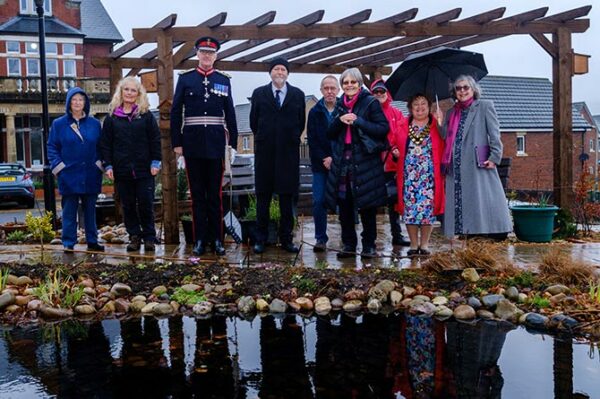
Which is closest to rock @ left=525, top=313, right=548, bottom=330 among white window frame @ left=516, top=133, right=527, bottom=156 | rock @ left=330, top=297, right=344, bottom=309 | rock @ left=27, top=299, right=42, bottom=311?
rock @ left=330, top=297, right=344, bottom=309

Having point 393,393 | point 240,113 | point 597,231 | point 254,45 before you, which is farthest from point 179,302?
point 240,113

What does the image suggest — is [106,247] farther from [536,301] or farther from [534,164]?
[534,164]

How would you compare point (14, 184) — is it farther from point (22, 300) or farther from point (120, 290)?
point (120, 290)

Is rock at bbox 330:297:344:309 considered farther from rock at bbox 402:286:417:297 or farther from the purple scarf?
the purple scarf

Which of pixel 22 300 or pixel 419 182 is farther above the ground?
pixel 419 182

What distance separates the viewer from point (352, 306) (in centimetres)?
533

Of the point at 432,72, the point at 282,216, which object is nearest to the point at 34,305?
the point at 282,216

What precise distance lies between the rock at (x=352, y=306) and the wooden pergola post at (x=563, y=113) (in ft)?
15.5

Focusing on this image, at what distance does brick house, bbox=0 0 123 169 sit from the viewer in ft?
109

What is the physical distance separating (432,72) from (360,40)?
317 centimetres

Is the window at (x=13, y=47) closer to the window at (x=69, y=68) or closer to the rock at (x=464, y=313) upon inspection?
the window at (x=69, y=68)

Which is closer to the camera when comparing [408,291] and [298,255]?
[408,291]

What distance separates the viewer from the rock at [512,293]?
5324 millimetres

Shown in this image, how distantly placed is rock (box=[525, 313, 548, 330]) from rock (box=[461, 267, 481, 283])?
0.79m
